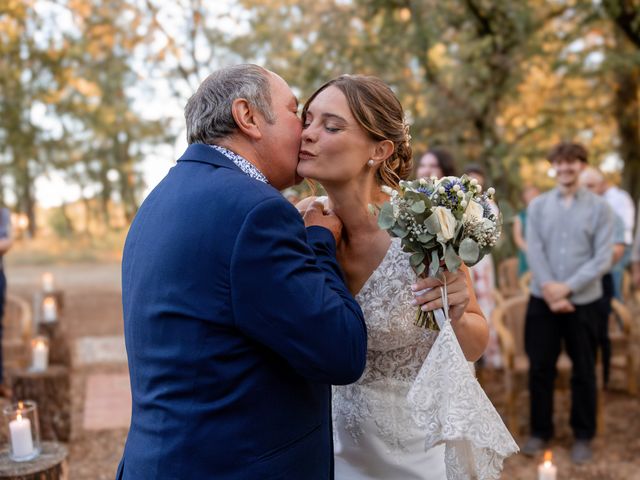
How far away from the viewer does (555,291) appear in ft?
17.5

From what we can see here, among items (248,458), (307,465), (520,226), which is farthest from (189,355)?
(520,226)

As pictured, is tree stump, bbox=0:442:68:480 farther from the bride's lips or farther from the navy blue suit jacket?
the bride's lips

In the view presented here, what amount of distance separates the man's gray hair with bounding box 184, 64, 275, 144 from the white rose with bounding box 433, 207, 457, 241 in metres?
0.57

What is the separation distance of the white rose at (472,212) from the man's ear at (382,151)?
0.45m

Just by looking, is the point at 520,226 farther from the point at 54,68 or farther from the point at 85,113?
the point at 85,113

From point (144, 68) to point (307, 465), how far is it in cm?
1402

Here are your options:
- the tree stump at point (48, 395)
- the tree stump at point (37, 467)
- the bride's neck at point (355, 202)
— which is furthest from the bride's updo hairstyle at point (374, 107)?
the tree stump at point (48, 395)

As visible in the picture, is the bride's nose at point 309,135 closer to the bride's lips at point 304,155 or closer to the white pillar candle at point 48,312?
the bride's lips at point 304,155

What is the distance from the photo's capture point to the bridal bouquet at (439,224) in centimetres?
208

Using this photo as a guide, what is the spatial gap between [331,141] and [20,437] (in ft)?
7.05

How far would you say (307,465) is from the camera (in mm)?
1970

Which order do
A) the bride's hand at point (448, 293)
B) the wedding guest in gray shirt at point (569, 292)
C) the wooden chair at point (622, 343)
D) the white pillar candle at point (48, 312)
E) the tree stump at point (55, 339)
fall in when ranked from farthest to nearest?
the white pillar candle at point (48, 312), the tree stump at point (55, 339), the wooden chair at point (622, 343), the wedding guest in gray shirt at point (569, 292), the bride's hand at point (448, 293)

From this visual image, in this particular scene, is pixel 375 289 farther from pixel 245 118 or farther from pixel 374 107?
pixel 245 118

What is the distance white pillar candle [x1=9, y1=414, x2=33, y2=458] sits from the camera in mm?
3250
